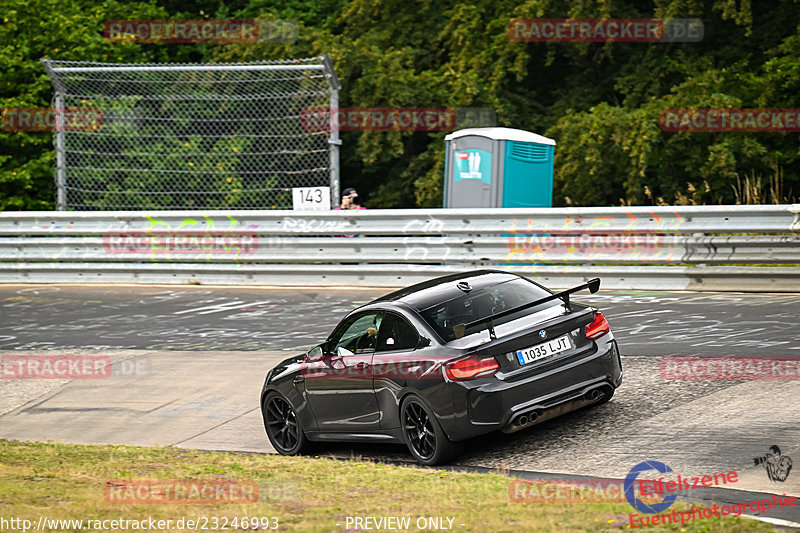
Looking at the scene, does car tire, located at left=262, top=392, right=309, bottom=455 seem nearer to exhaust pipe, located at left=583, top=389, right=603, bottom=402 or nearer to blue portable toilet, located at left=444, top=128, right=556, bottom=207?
exhaust pipe, located at left=583, top=389, right=603, bottom=402

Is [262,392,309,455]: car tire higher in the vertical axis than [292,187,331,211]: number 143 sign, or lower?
lower

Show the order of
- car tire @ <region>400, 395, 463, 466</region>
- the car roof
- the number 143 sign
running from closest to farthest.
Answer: car tire @ <region>400, 395, 463, 466</region> < the car roof < the number 143 sign

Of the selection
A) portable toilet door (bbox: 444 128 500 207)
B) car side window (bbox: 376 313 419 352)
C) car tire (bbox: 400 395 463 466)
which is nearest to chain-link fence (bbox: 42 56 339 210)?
portable toilet door (bbox: 444 128 500 207)

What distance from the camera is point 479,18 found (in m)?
25.4

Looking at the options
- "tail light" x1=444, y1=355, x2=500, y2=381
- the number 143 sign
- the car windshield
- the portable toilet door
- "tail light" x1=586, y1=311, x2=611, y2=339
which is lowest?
"tail light" x1=444, y1=355, x2=500, y2=381

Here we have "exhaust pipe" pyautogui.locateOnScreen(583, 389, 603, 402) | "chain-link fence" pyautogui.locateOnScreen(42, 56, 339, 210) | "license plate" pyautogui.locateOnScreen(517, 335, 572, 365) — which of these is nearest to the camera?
"license plate" pyautogui.locateOnScreen(517, 335, 572, 365)

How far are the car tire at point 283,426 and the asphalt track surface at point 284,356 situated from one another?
15 cm

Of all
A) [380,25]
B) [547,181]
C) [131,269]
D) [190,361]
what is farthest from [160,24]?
[190,361]

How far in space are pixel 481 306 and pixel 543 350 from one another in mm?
638

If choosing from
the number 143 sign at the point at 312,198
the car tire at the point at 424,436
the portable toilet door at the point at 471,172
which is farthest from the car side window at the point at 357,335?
the portable toilet door at the point at 471,172

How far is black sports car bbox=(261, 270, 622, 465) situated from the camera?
8.07m

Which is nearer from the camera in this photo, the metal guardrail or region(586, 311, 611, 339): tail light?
region(586, 311, 611, 339): tail light

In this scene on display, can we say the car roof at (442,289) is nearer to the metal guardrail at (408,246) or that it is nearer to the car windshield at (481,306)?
the car windshield at (481,306)

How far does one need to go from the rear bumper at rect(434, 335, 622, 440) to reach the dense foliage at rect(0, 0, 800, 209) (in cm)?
1258
